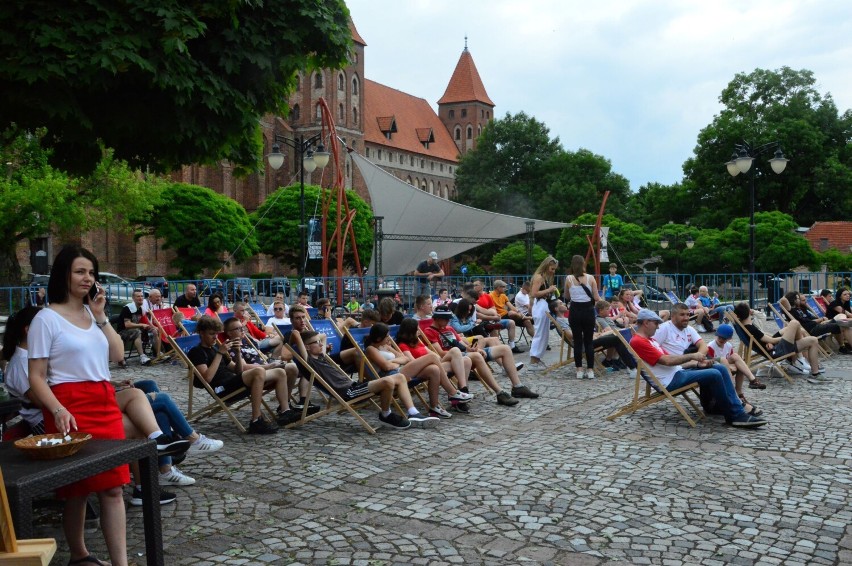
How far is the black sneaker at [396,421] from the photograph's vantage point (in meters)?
8.39

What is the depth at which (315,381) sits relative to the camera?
8.45 meters

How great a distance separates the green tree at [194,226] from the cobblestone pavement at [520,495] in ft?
139

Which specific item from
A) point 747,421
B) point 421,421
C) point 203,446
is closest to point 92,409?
point 203,446

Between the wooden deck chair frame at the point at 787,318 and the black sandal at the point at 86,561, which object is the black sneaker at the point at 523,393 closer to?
the wooden deck chair frame at the point at 787,318

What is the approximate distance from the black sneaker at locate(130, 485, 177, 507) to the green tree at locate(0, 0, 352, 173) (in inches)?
105

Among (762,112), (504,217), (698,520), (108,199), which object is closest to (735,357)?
(698,520)

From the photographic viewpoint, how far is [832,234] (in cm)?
5809

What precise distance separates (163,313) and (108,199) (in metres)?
21.6

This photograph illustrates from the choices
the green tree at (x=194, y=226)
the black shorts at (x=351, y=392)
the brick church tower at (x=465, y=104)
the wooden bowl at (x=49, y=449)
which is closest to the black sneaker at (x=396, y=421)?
the black shorts at (x=351, y=392)

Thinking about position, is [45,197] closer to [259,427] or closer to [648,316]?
[259,427]

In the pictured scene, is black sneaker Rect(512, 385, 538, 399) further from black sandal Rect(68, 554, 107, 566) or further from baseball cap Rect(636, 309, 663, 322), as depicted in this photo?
black sandal Rect(68, 554, 107, 566)

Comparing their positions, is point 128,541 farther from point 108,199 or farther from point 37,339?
point 108,199

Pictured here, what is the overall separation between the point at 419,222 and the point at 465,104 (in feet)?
287

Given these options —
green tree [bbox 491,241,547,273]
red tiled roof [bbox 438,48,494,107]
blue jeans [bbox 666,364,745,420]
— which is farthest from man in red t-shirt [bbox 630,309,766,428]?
red tiled roof [bbox 438,48,494,107]
